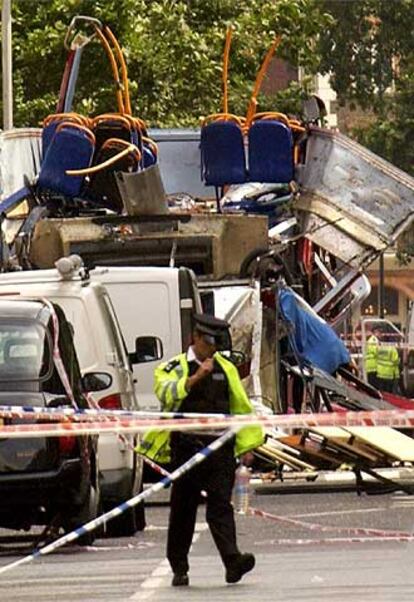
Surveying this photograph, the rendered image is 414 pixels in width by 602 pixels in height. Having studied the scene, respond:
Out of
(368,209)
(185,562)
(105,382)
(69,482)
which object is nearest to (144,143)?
(368,209)

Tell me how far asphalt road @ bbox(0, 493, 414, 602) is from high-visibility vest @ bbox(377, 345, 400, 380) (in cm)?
2156

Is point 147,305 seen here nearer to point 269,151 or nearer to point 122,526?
point 122,526

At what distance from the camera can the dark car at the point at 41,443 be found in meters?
15.2

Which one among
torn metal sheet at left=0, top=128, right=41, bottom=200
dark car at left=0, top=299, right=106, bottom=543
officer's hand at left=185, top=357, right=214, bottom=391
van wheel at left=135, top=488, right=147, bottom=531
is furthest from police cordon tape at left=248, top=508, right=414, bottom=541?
torn metal sheet at left=0, top=128, right=41, bottom=200

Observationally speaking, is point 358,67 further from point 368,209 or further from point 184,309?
point 184,309

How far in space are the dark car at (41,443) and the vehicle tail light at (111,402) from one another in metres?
1.18

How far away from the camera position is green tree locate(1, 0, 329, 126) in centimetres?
3991

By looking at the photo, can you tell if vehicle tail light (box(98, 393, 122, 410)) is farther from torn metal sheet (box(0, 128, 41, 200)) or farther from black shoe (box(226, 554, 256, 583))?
torn metal sheet (box(0, 128, 41, 200))

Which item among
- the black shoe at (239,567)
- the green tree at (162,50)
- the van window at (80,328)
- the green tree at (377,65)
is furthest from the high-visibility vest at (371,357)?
the black shoe at (239,567)

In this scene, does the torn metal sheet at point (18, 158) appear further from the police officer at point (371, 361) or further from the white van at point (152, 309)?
the police officer at point (371, 361)

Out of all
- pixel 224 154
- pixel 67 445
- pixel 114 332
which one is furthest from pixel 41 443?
pixel 224 154

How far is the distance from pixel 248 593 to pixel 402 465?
10073mm

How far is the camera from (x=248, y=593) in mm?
13078

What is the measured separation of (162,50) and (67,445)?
26.2 meters
